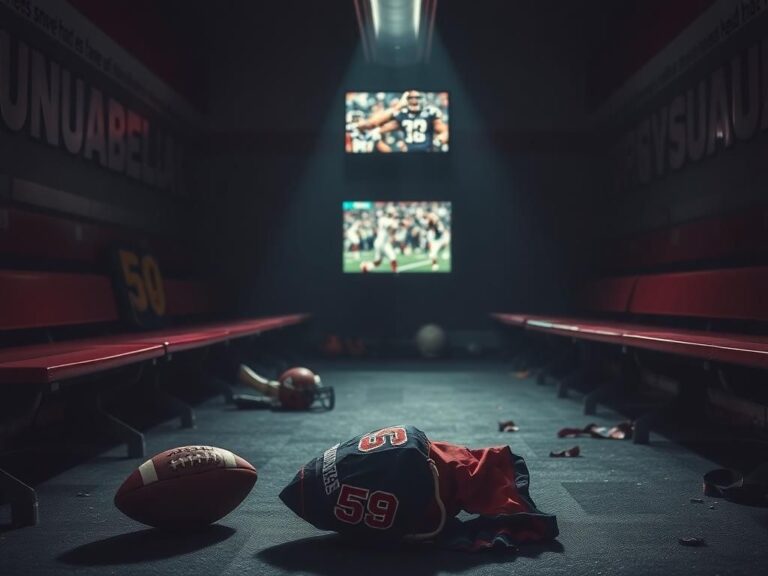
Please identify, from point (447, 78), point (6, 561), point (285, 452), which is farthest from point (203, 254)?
point (6, 561)

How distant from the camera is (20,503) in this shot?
7.75 ft

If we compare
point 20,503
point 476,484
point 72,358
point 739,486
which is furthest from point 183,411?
point 739,486

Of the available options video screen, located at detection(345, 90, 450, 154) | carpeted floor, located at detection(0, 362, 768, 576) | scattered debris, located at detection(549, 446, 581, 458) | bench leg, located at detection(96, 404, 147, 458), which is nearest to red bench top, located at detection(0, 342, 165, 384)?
bench leg, located at detection(96, 404, 147, 458)

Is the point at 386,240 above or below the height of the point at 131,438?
above

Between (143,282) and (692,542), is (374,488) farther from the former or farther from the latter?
(143,282)

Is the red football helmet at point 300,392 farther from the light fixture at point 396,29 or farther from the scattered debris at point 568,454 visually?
the light fixture at point 396,29

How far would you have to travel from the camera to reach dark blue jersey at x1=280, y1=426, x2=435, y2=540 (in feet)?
6.56

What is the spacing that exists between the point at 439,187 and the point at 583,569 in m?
7.61

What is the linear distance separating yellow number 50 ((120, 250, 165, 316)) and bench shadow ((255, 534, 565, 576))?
3.72 meters

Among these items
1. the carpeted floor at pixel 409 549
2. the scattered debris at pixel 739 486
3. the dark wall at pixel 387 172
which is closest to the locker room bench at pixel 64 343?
the carpeted floor at pixel 409 549

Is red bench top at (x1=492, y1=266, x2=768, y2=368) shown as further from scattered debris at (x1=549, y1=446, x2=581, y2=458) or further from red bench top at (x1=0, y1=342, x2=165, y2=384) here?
red bench top at (x1=0, y1=342, x2=165, y2=384)

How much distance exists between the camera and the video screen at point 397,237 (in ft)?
30.1

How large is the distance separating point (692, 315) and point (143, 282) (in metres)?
3.85

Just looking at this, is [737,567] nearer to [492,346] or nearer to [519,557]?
[519,557]
